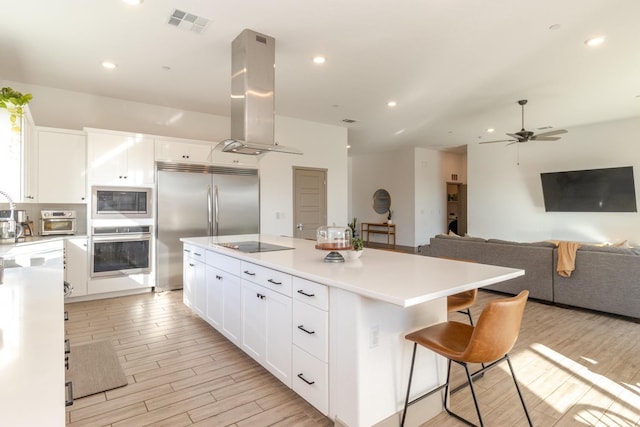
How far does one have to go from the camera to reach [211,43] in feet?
11.1

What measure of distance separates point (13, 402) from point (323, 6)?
9.83 ft

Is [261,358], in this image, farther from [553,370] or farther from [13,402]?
[553,370]

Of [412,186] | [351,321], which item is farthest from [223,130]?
[412,186]

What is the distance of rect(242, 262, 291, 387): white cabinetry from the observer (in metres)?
2.23

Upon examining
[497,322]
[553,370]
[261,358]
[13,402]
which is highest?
[13,402]

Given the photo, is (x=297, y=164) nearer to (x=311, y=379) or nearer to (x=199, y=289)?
(x=199, y=289)

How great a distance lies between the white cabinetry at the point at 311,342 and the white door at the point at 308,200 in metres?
4.38

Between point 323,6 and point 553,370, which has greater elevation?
point 323,6

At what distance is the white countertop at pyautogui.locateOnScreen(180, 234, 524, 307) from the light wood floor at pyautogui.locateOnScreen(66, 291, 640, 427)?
88 cm

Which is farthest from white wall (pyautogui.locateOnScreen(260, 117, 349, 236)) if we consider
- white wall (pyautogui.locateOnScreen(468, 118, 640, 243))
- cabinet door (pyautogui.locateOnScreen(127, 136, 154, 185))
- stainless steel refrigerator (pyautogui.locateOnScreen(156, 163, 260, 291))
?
white wall (pyautogui.locateOnScreen(468, 118, 640, 243))

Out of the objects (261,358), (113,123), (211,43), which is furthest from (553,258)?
(113,123)

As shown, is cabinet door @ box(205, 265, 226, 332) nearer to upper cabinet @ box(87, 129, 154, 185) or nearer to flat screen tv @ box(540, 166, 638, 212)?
upper cabinet @ box(87, 129, 154, 185)

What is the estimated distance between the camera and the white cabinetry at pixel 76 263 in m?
4.34

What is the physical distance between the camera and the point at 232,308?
2916mm
